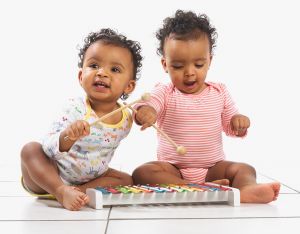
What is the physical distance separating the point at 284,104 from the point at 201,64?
108cm

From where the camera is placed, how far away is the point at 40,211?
4.28 ft

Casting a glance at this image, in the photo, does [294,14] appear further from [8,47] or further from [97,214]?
Result: [97,214]

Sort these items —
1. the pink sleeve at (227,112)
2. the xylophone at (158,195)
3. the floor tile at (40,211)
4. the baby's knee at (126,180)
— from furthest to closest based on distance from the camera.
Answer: the pink sleeve at (227,112)
the baby's knee at (126,180)
the xylophone at (158,195)
the floor tile at (40,211)

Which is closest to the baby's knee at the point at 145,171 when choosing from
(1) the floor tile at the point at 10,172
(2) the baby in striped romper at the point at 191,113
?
(2) the baby in striped romper at the point at 191,113

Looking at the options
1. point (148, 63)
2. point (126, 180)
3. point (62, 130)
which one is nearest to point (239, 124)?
point (126, 180)

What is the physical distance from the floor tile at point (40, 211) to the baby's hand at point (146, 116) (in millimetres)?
266

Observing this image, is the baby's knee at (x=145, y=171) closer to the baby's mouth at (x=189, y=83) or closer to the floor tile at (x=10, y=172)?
the baby's mouth at (x=189, y=83)

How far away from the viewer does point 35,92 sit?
7.97ft

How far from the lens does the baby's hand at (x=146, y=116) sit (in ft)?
4.87

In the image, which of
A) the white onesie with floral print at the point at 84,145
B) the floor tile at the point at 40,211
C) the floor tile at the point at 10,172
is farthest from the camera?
the floor tile at the point at 10,172

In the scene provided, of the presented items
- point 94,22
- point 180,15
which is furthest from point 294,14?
point 180,15

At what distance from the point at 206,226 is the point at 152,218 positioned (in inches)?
5.1

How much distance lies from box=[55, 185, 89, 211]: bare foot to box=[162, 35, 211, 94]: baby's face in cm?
47

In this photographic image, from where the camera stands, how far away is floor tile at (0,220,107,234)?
1086 millimetres
